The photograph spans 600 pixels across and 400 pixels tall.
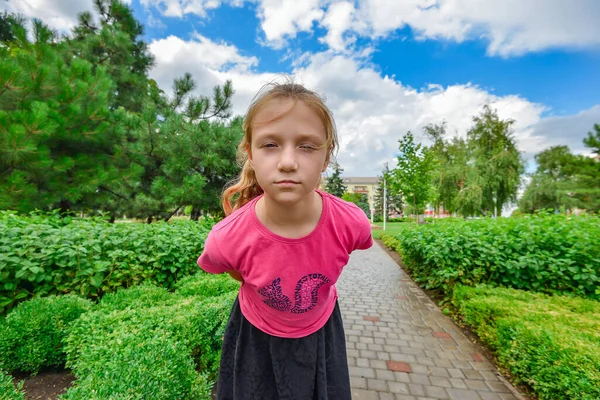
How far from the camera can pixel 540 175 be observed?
34.3m

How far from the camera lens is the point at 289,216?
107 cm

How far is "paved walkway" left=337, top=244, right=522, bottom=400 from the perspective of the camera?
236 centimetres

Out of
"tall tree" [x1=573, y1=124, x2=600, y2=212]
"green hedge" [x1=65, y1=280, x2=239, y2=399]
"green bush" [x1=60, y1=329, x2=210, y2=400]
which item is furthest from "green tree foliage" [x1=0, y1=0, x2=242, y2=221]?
"tall tree" [x1=573, y1=124, x2=600, y2=212]

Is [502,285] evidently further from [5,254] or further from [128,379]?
[5,254]

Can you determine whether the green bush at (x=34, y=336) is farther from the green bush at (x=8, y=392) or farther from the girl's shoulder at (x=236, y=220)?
the girl's shoulder at (x=236, y=220)

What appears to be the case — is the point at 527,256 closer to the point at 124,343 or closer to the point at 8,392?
the point at 124,343

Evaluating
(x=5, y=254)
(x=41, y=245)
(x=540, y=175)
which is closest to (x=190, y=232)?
(x=41, y=245)

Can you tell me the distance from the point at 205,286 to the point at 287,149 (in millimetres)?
2657

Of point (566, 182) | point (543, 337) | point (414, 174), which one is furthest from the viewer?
point (566, 182)

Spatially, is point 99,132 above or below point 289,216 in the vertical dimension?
above

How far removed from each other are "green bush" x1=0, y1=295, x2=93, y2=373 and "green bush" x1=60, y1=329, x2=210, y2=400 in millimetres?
688

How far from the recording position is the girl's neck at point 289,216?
106 cm

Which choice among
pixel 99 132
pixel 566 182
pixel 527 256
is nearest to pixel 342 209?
pixel 527 256

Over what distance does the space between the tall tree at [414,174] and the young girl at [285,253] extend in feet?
42.2
